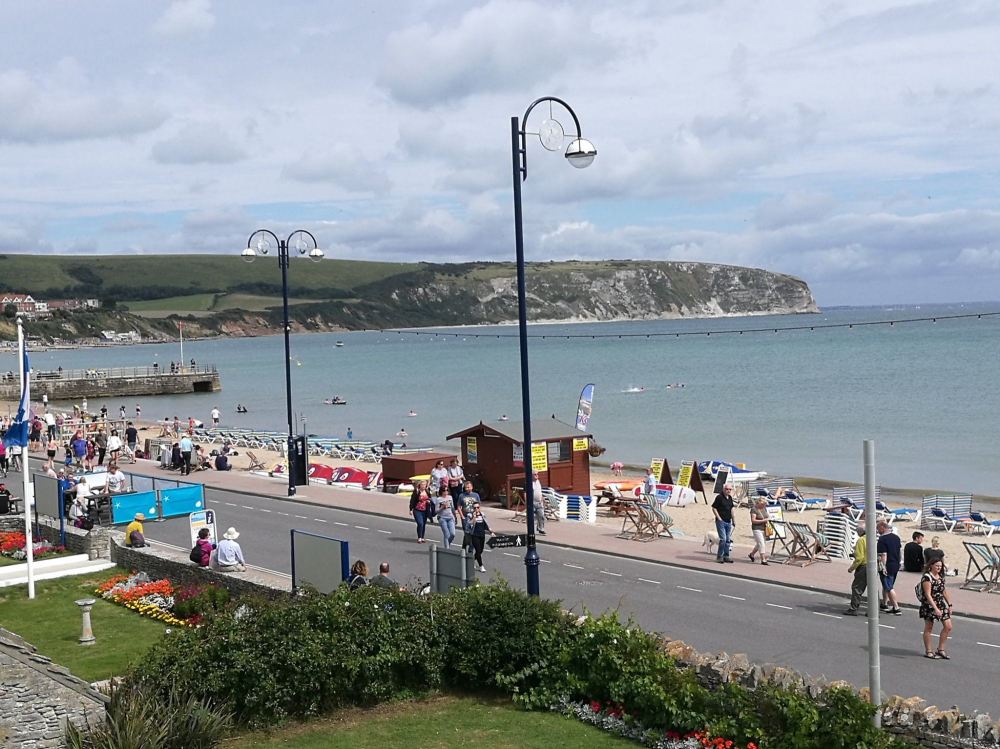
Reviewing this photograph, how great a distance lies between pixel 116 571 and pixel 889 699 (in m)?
14.9

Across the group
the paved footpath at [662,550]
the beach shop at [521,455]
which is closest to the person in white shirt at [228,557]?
the paved footpath at [662,550]

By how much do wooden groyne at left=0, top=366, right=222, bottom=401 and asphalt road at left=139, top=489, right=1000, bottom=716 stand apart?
75.7m

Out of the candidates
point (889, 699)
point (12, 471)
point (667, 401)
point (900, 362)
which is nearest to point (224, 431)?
point (12, 471)

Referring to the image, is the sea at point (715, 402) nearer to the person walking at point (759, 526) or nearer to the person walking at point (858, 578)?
the person walking at point (759, 526)

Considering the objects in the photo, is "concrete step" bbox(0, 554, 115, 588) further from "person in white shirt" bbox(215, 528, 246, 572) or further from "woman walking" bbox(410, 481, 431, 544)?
"woman walking" bbox(410, 481, 431, 544)

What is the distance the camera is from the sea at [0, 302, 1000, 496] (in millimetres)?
51000

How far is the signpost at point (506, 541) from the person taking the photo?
13750 millimetres

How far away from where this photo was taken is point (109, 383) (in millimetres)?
97438

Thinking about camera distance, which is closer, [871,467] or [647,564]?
[871,467]

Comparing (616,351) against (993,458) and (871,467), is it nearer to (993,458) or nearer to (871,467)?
(993,458)

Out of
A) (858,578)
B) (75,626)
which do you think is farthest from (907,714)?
(75,626)

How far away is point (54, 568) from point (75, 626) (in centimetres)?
460

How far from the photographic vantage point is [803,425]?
61.9 meters

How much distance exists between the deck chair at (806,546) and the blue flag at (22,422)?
13.4 meters
